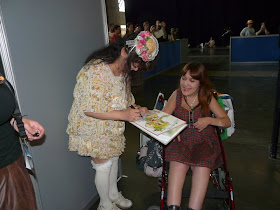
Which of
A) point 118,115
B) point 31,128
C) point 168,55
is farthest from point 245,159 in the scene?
point 168,55

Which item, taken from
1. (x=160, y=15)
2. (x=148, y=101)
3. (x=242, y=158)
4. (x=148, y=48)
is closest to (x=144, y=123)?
(x=148, y=48)

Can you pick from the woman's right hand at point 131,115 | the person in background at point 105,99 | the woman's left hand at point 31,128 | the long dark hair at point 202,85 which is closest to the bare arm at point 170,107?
the long dark hair at point 202,85

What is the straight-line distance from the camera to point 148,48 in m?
1.63

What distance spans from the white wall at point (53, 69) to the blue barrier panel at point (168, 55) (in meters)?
6.23

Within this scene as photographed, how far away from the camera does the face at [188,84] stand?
6.88 feet

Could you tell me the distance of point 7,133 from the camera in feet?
3.93

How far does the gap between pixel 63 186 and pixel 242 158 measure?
6.85 feet

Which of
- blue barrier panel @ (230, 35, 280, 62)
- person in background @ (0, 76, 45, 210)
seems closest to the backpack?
person in background @ (0, 76, 45, 210)

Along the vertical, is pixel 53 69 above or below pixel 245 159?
above

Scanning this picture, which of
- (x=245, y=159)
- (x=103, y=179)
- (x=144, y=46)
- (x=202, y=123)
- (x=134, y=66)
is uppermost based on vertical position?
(x=144, y=46)

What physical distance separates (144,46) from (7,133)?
93 centimetres

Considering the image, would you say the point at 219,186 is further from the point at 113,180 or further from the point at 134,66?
the point at 134,66

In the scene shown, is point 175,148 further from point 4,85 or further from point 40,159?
point 4,85

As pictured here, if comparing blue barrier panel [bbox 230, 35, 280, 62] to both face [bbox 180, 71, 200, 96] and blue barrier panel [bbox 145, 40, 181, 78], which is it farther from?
face [bbox 180, 71, 200, 96]
